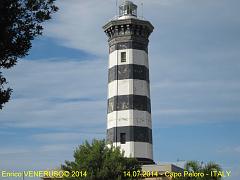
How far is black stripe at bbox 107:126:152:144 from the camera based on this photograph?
37938mm

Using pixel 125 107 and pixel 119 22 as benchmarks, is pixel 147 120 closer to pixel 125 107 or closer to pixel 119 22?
pixel 125 107

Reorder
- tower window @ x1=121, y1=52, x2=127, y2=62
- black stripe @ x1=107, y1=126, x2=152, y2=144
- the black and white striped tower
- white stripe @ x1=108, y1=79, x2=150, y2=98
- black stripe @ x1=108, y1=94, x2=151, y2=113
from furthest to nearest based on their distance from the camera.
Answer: tower window @ x1=121, y1=52, x2=127, y2=62 < white stripe @ x1=108, y1=79, x2=150, y2=98 < black stripe @ x1=108, y1=94, x2=151, y2=113 < the black and white striped tower < black stripe @ x1=107, y1=126, x2=152, y2=144

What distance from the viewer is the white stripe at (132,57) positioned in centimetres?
4009

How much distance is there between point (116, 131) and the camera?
3862cm

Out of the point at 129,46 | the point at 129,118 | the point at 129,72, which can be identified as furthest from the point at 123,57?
the point at 129,118

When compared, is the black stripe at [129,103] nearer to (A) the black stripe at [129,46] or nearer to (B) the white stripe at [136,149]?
(B) the white stripe at [136,149]

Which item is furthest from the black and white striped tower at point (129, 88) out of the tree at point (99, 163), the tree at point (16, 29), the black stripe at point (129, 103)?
the tree at point (16, 29)

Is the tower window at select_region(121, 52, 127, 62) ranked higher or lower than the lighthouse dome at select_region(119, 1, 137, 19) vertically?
lower

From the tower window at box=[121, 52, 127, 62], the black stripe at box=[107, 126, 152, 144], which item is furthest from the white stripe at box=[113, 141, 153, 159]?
the tower window at box=[121, 52, 127, 62]

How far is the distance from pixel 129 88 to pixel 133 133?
13.6 feet

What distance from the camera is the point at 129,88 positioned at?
3916 centimetres

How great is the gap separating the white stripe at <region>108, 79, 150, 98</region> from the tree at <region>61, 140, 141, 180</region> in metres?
7.67

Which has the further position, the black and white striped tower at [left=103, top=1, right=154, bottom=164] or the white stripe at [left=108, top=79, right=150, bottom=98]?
the white stripe at [left=108, top=79, right=150, bottom=98]

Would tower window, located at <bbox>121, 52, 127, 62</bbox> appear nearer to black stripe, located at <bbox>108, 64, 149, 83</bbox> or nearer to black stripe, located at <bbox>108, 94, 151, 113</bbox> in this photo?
black stripe, located at <bbox>108, 64, 149, 83</bbox>
